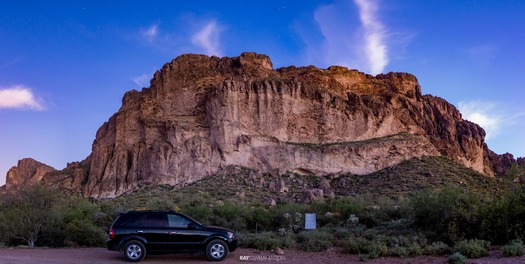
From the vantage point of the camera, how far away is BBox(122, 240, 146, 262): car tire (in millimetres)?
13531

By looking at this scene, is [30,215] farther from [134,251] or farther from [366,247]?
[366,247]

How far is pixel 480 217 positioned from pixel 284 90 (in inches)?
2015

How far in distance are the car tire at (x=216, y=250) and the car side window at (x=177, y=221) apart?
0.93 metres

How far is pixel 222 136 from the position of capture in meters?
60.8

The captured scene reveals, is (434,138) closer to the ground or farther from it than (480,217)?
farther from it

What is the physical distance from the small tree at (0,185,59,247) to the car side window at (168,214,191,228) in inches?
308

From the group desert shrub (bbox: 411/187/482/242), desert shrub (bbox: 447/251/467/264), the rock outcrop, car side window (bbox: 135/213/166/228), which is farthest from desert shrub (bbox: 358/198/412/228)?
the rock outcrop

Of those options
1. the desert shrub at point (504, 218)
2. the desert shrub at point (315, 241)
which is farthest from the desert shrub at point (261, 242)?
the desert shrub at point (504, 218)

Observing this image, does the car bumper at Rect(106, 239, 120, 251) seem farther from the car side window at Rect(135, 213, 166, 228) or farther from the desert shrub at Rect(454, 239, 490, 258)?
the desert shrub at Rect(454, 239, 490, 258)

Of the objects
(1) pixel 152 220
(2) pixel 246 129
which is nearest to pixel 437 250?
(1) pixel 152 220

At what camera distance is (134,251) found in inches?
535

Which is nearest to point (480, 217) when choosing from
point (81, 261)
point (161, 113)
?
point (81, 261)

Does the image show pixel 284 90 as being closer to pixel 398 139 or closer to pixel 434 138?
pixel 398 139

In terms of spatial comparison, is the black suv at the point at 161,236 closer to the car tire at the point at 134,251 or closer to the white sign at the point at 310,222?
the car tire at the point at 134,251
